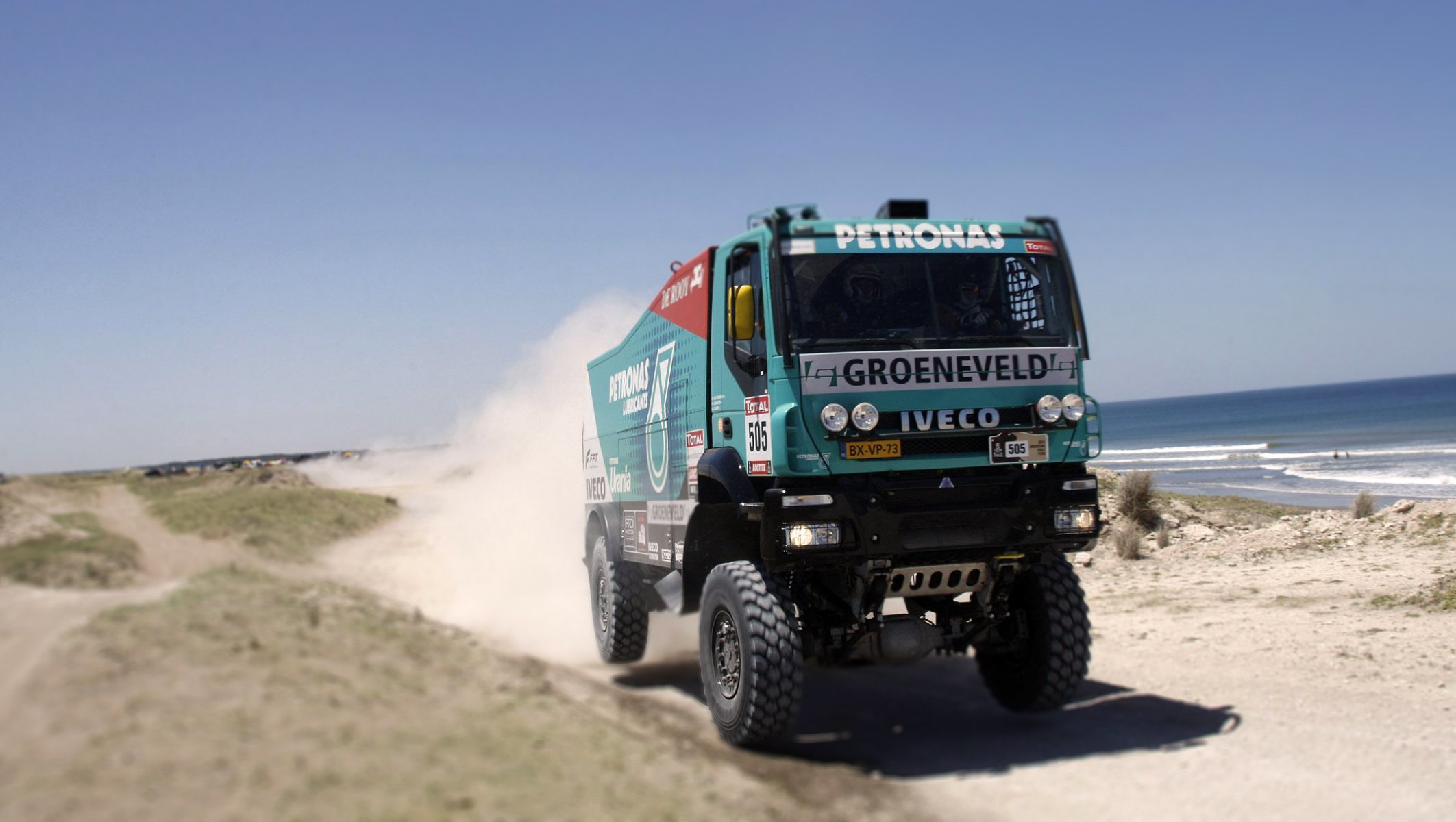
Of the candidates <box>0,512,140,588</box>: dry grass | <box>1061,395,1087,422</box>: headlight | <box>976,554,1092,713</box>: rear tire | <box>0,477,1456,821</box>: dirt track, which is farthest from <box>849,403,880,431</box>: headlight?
<box>0,512,140,588</box>: dry grass

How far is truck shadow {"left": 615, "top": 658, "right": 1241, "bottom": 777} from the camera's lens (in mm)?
7176

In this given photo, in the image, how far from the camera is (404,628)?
642 centimetres

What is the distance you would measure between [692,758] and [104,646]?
317 cm

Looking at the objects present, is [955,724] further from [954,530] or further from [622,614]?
[622,614]

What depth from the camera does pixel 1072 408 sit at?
7520 mm

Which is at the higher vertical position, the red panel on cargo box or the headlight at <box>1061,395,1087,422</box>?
the red panel on cargo box

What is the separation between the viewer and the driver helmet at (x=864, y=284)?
7.43 meters

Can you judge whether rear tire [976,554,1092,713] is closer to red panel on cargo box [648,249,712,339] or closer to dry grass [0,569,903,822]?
dry grass [0,569,903,822]

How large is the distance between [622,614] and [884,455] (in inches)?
169

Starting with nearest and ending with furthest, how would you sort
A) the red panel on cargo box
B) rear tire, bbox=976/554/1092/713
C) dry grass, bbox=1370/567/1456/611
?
rear tire, bbox=976/554/1092/713, the red panel on cargo box, dry grass, bbox=1370/567/1456/611

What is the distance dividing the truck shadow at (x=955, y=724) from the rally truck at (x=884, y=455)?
1.29ft

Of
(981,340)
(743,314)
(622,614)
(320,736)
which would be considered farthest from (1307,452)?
(320,736)

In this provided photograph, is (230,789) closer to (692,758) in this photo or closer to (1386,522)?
A: (692,758)

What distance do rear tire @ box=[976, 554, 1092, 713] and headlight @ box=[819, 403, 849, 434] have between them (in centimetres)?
212
